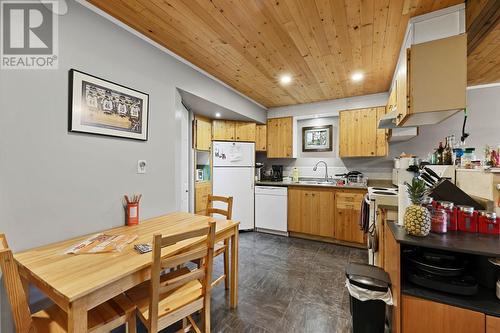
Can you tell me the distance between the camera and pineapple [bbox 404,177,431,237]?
4.13 ft

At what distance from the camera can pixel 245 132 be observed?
163 inches

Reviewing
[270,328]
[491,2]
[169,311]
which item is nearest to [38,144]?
[169,311]

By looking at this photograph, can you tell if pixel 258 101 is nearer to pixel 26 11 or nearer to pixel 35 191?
pixel 26 11

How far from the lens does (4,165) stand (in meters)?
1.23

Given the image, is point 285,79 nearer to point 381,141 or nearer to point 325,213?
point 381,141

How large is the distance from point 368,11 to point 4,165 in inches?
105

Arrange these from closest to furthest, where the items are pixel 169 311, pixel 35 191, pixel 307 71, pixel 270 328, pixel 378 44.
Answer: pixel 169 311
pixel 35 191
pixel 270 328
pixel 378 44
pixel 307 71

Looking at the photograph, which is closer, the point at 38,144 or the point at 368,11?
the point at 38,144

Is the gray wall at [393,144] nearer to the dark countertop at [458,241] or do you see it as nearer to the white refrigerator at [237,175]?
the white refrigerator at [237,175]

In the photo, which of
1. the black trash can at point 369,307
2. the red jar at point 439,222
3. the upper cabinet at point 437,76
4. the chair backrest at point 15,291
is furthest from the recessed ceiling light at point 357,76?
the chair backrest at point 15,291

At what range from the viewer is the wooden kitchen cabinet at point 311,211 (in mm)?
3545

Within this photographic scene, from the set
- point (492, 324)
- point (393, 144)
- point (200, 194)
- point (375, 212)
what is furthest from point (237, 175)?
point (492, 324)

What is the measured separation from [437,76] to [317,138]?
8.88 ft

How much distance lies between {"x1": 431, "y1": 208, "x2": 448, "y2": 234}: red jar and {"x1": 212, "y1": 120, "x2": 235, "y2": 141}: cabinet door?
3213 millimetres
